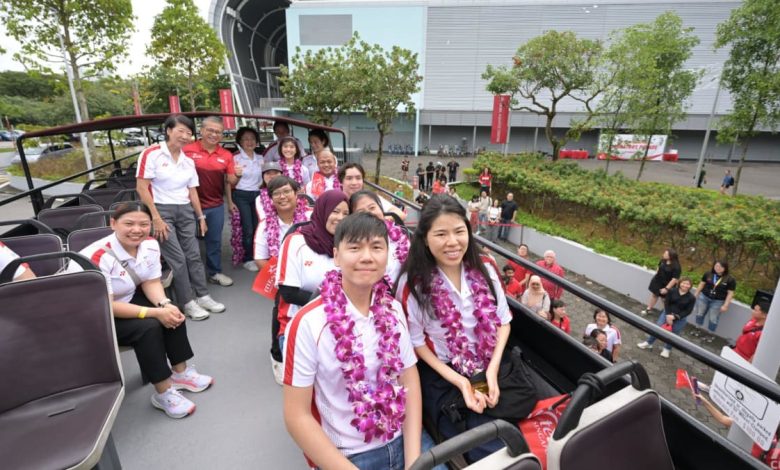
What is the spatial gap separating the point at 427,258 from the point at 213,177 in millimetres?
3005

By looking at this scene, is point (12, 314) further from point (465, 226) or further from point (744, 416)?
point (744, 416)

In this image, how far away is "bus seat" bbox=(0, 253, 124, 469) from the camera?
148cm

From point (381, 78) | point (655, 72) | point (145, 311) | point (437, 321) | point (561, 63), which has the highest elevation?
point (561, 63)

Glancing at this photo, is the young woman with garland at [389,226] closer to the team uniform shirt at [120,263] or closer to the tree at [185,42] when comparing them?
the team uniform shirt at [120,263]

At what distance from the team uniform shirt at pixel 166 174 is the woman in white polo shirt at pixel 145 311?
0.92 metres

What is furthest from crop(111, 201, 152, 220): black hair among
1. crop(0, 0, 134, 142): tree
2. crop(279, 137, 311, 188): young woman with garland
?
crop(0, 0, 134, 142): tree

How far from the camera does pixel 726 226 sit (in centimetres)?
714


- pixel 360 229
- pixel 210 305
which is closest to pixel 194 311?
pixel 210 305

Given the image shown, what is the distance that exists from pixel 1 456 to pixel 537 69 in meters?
17.5

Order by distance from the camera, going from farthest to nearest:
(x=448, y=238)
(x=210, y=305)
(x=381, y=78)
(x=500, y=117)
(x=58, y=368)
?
(x=500, y=117) < (x=381, y=78) < (x=210, y=305) < (x=448, y=238) < (x=58, y=368)

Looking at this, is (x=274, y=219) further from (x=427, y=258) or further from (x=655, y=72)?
(x=655, y=72)

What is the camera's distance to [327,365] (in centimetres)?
145

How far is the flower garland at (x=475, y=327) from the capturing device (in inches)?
74.2

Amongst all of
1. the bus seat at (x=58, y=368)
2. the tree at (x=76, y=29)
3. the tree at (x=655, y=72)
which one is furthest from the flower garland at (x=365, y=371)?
the tree at (x=655, y=72)
